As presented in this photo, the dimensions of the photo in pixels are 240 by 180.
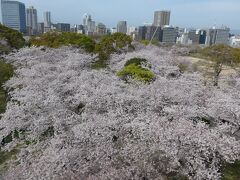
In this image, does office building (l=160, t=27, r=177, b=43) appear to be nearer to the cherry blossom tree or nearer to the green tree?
the green tree

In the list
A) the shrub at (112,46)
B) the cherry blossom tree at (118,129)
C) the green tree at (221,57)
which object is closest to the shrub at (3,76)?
the cherry blossom tree at (118,129)

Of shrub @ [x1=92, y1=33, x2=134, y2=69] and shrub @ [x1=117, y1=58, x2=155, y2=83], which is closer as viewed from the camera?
shrub @ [x1=117, y1=58, x2=155, y2=83]

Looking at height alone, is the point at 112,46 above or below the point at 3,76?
above

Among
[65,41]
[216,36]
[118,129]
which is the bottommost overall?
[118,129]

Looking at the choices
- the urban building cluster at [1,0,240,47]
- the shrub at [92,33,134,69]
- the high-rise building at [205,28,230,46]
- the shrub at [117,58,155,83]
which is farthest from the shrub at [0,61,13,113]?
the high-rise building at [205,28,230,46]

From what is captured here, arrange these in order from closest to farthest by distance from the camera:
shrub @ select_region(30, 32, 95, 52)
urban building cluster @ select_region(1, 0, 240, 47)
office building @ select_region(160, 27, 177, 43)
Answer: shrub @ select_region(30, 32, 95, 52), office building @ select_region(160, 27, 177, 43), urban building cluster @ select_region(1, 0, 240, 47)

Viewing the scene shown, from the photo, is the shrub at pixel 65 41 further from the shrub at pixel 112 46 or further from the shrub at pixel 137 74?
the shrub at pixel 137 74

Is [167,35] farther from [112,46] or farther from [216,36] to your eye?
[112,46]

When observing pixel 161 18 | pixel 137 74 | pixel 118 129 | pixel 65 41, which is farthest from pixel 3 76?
pixel 161 18
